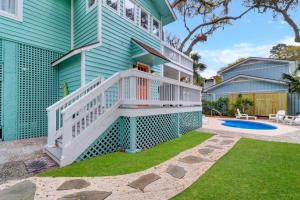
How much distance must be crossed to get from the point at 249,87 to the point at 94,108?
21.0 meters

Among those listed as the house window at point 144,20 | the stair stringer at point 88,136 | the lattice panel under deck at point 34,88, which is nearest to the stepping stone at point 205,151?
the stair stringer at point 88,136

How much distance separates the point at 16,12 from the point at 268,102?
71.7 ft

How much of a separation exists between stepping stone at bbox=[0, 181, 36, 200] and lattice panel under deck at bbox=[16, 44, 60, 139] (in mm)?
4889

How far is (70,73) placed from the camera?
7.89 meters

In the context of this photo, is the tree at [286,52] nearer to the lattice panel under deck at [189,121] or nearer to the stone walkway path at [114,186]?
the lattice panel under deck at [189,121]

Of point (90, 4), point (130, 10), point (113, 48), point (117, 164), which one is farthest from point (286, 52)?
point (117, 164)

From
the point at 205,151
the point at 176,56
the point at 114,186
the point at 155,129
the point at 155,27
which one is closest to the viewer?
the point at 114,186

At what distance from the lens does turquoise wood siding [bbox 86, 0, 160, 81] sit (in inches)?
300

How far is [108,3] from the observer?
8242 millimetres

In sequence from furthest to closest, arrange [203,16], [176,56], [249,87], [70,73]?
1. [203,16]
2. [249,87]
3. [176,56]
4. [70,73]

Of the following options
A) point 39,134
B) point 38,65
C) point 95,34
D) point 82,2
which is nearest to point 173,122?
point 95,34

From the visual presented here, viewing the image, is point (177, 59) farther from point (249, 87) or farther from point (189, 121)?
point (249, 87)

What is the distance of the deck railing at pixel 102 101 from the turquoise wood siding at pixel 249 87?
17.3 metres

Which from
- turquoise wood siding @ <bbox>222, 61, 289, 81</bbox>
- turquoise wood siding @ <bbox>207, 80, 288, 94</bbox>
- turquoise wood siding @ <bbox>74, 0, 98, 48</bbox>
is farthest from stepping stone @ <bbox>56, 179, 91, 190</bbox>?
turquoise wood siding @ <bbox>222, 61, 289, 81</bbox>
